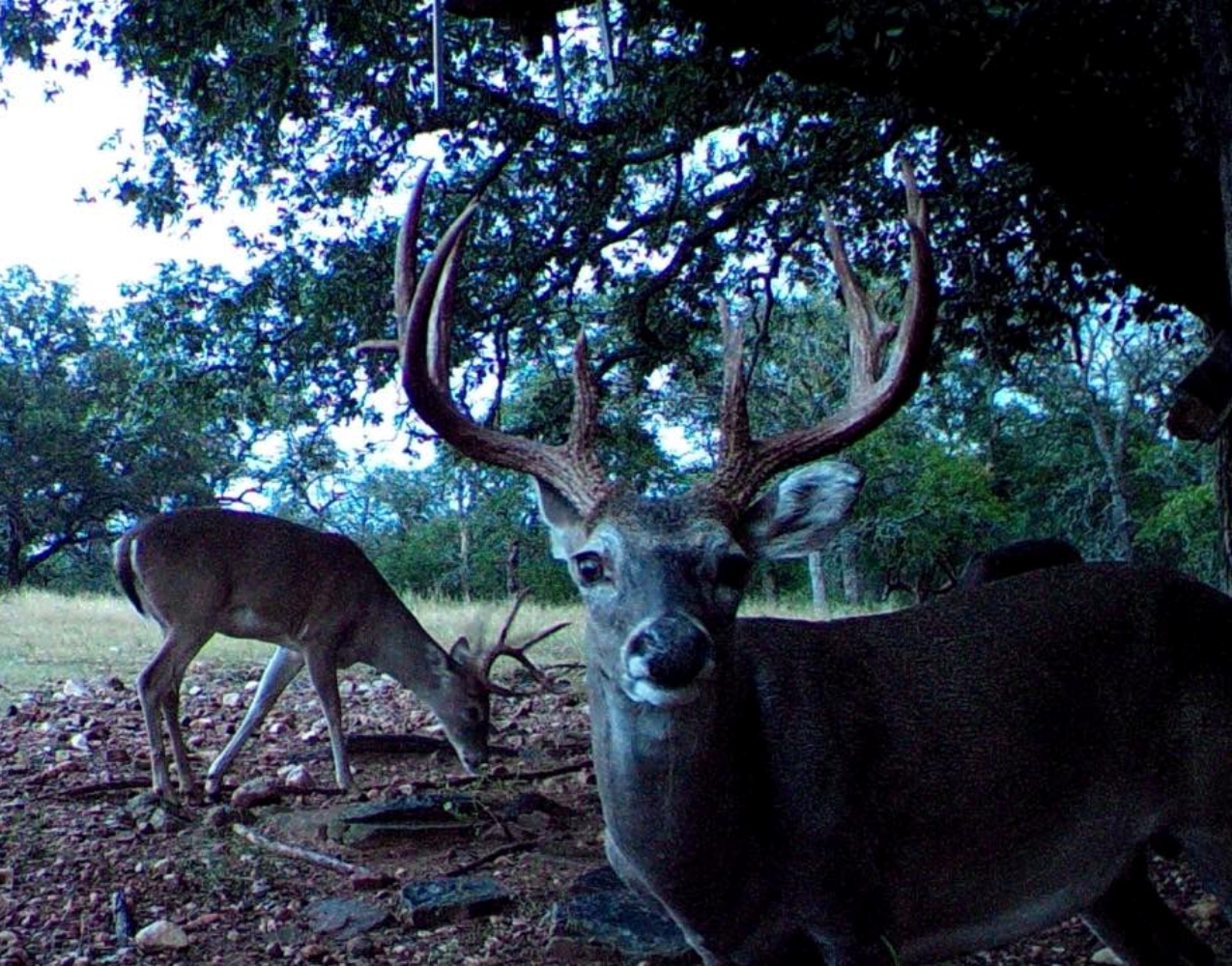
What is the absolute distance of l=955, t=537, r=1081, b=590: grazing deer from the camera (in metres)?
6.35

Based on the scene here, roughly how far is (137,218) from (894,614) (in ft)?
21.2

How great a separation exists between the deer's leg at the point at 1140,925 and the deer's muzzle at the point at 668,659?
1.84m

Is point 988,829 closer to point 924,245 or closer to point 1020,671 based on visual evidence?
point 1020,671

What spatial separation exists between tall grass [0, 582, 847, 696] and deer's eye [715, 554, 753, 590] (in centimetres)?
590

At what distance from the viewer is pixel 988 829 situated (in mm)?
3707

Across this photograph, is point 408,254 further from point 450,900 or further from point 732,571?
point 450,900

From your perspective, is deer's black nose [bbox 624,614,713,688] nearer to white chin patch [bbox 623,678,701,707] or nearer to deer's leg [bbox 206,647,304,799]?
white chin patch [bbox 623,678,701,707]

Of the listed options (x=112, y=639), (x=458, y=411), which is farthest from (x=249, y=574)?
(x=112, y=639)

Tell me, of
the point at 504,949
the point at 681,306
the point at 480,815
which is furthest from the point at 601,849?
the point at 681,306

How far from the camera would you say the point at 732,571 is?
3.46 metres

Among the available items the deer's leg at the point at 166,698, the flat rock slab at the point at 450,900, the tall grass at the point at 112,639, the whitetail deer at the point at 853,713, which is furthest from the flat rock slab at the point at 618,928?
the tall grass at the point at 112,639

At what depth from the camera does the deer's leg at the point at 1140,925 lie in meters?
4.19

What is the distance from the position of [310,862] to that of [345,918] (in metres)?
0.73

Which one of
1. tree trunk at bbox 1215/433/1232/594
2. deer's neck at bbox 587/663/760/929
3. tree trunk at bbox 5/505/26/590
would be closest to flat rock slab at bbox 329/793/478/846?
deer's neck at bbox 587/663/760/929
